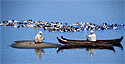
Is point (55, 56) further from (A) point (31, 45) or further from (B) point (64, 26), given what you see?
(B) point (64, 26)

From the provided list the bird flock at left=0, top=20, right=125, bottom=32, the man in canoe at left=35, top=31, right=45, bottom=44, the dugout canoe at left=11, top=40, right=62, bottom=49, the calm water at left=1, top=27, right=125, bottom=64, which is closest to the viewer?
the calm water at left=1, top=27, right=125, bottom=64

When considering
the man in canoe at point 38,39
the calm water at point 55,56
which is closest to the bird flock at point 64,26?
the calm water at point 55,56

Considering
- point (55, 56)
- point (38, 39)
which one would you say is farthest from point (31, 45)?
point (55, 56)

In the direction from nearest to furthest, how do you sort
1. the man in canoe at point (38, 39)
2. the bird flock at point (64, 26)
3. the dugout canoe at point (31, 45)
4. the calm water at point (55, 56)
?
the calm water at point (55, 56) < the dugout canoe at point (31, 45) < the man in canoe at point (38, 39) < the bird flock at point (64, 26)

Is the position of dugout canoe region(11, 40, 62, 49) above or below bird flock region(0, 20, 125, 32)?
below

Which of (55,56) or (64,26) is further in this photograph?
(64,26)

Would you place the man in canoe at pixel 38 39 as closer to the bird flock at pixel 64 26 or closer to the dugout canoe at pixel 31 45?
the dugout canoe at pixel 31 45

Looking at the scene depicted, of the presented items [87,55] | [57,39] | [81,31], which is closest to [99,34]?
[81,31]

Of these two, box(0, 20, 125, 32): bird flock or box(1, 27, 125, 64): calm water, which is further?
box(0, 20, 125, 32): bird flock

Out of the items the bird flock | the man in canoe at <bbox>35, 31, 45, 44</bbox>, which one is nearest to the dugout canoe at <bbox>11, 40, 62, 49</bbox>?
the man in canoe at <bbox>35, 31, 45, 44</bbox>

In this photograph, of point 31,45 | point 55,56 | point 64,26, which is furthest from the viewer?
point 64,26

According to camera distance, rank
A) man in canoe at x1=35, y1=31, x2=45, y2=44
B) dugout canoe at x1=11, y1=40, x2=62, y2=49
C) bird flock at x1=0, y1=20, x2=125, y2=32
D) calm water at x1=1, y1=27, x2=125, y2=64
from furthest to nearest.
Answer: bird flock at x1=0, y1=20, x2=125, y2=32 → man in canoe at x1=35, y1=31, x2=45, y2=44 → dugout canoe at x1=11, y1=40, x2=62, y2=49 → calm water at x1=1, y1=27, x2=125, y2=64

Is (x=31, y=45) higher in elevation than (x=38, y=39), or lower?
lower

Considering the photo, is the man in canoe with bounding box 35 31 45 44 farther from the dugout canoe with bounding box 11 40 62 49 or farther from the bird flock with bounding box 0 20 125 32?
the bird flock with bounding box 0 20 125 32
